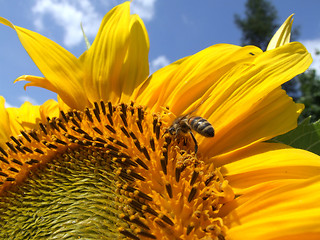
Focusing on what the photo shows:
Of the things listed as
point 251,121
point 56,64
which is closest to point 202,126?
point 251,121

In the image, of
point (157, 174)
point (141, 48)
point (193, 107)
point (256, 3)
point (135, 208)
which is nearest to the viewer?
point (135, 208)

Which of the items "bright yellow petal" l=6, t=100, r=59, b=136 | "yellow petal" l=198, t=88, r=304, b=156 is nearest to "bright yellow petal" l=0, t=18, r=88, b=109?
"bright yellow petal" l=6, t=100, r=59, b=136

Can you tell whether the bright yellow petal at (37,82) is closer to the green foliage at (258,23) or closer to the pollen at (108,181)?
the pollen at (108,181)

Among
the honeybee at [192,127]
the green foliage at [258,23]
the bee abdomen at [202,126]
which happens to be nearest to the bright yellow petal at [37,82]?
the honeybee at [192,127]

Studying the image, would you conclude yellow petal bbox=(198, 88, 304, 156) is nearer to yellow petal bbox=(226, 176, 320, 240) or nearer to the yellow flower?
the yellow flower

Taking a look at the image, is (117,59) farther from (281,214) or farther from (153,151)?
(281,214)

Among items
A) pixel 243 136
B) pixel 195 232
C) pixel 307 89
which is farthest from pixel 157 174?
pixel 307 89

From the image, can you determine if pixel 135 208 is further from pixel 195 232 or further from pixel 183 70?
pixel 183 70

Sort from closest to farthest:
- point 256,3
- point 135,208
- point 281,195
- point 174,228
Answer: point 281,195, point 174,228, point 135,208, point 256,3
